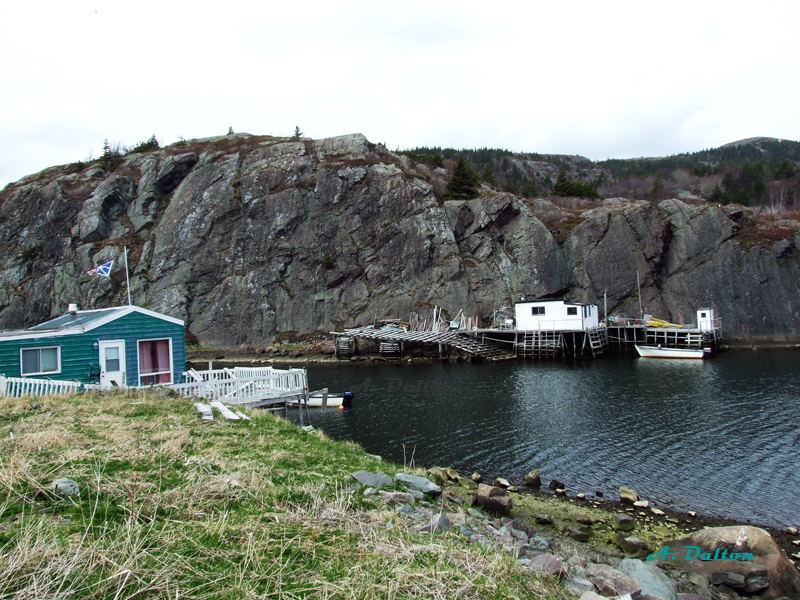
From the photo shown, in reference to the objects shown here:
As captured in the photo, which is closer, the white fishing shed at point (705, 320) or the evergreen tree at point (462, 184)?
the white fishing shed at point (705, 320)

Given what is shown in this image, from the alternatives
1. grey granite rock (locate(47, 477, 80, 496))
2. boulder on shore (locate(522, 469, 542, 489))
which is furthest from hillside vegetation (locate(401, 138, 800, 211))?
grey granite rock (locate(47, 477, 80, 496))

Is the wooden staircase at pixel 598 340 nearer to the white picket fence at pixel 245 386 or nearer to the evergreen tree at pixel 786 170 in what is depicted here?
the white picket fence at pixel 245 386

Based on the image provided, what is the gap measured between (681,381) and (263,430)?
31467mm

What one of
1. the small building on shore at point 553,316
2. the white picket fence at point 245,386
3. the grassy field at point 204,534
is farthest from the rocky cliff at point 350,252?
the grassy field at point 204,534

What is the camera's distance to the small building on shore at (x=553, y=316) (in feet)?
176

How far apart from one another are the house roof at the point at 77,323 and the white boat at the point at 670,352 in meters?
44.9

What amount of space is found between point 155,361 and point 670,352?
46.4m

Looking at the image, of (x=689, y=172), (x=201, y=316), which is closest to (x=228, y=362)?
(x=201, y=316)

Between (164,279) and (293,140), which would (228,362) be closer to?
(164,279)

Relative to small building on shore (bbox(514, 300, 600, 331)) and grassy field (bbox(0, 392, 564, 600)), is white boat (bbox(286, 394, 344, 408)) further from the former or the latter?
small building on shore (bbox(514, 300, 600, 331))

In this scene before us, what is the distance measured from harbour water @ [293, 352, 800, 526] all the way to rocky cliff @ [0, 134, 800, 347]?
23653mm

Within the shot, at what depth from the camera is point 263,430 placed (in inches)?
587

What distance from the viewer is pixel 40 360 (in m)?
20.2

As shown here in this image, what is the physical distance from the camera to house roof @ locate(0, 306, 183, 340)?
20.3 meters
